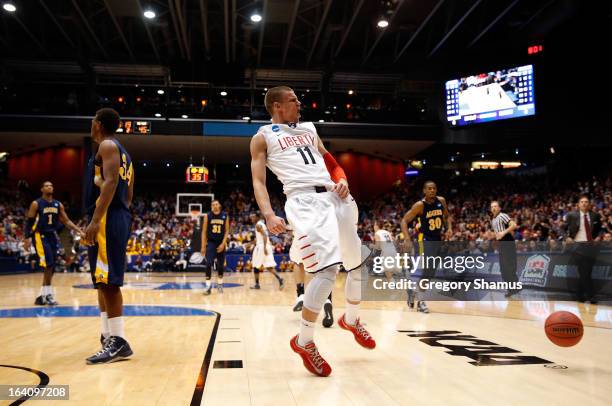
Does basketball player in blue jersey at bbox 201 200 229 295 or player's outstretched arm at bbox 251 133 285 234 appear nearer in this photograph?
player's outstretched arm at bbox 251 133 285 234

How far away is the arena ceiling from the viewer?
1883 centimetres

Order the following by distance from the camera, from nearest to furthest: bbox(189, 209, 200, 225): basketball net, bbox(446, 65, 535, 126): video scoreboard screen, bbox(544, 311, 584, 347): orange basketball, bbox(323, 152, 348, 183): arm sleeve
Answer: bbox(544, 311, 584, 347): orange basketball, bbox(323, 152, 348, 183): arm sleeve, bbox(446, 65, 535, 126): video scoreboard screen, bbox(189, 209, 200, 225): basketball net

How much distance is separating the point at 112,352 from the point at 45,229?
510cm

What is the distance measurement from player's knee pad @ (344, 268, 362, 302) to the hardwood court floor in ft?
1.55

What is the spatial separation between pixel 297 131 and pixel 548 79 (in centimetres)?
1894

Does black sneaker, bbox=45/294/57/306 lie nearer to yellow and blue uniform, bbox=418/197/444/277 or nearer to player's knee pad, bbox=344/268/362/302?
yellow and blue uniform, bbox=418/197/444/277

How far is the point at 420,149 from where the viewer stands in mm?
25797

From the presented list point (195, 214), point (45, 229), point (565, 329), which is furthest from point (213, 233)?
point (195, 214)

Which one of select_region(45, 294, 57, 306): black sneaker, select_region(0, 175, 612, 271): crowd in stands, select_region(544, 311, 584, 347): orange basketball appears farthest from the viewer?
select_region(0, 175, 612, 271): crowd in stands

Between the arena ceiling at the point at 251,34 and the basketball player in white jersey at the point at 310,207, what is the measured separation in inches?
593

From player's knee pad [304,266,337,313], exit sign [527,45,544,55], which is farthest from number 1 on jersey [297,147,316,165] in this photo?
exit sign [527,45,544,55]

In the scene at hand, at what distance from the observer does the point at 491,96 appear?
2006 cm

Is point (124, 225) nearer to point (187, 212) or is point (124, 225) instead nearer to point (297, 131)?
point (297, 131)

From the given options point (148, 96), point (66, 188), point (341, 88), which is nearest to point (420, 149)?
point (341, 88)
